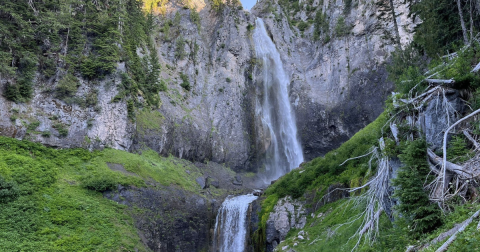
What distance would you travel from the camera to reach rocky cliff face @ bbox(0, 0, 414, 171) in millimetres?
30031

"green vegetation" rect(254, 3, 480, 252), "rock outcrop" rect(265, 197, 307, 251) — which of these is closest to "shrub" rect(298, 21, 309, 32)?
"green vegetation" rect(254, 3, 480, 252)

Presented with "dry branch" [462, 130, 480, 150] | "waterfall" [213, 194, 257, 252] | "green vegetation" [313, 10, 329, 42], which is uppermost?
"green vegetation" [313, 10, 329, 42]

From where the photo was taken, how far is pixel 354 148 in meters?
20.1

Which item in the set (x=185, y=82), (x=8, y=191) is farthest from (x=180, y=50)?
(x=8, y=191)

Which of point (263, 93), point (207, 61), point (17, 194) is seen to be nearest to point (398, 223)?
point (17, 194)

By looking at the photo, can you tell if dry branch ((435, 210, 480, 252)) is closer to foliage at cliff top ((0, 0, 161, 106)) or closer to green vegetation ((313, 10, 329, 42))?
foliage at cliff top ((0, 0, 161, 106))

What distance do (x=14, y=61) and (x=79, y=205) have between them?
14.4m

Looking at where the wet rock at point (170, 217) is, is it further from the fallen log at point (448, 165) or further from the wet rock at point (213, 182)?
the fallen log at point (448, 165)

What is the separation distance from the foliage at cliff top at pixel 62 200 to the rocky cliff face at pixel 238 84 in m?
4.19

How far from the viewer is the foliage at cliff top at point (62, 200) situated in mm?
15484

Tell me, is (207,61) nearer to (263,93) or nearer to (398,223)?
(263,93)

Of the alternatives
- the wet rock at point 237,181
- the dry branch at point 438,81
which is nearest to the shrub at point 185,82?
the wet rock at point 237,181

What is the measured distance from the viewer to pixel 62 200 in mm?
18078

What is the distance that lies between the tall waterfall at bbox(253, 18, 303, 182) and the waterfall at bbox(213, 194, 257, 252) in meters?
12.3
